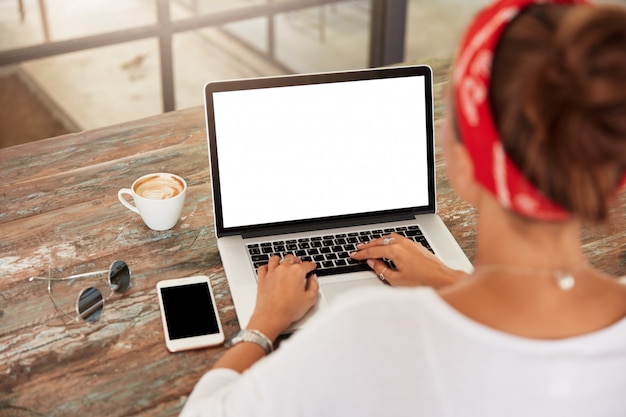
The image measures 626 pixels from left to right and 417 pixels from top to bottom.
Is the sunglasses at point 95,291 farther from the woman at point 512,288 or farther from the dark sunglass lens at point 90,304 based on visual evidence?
the woman at point 512,288

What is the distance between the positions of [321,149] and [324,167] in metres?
0.03

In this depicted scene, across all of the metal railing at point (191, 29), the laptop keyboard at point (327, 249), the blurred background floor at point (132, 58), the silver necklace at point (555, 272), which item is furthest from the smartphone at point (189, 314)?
the metal railing at point (191, 29)

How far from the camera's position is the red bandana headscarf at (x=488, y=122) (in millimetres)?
715

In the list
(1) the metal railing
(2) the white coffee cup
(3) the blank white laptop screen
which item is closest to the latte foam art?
(2) the white coffee cup

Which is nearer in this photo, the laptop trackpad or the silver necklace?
the silver necklace

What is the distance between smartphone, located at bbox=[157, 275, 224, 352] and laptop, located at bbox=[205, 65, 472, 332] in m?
0.07

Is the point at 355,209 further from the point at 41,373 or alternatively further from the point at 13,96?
the point at 13,96

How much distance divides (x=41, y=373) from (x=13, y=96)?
84.0 inches

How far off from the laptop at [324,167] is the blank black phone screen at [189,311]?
0.07 meters

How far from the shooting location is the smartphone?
1082 millimetres

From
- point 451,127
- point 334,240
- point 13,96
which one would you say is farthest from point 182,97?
point 451,127

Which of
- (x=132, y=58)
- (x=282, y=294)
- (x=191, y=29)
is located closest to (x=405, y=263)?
(x=282, y=294)

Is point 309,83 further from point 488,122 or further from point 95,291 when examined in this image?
point 488,122

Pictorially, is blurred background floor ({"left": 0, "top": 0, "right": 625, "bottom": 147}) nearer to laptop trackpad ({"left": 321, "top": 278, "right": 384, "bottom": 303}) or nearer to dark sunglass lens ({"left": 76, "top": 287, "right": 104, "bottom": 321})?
laptop trackpad ({"left": 321, "top": 278, "right": 384, "bottom": 303})
